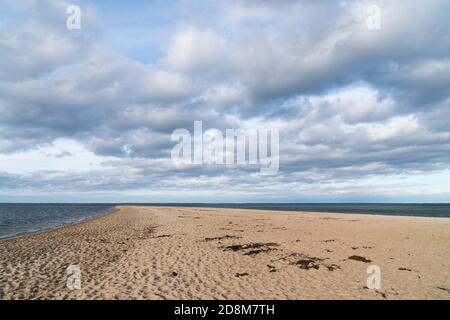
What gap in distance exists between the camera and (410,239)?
76.5 feet

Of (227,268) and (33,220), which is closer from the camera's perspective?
(227,268)

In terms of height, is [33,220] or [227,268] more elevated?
[227,268]

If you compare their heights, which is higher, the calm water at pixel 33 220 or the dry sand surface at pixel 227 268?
the dry sand surface at pixel 227 268

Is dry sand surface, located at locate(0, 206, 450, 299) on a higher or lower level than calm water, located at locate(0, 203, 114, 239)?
higher

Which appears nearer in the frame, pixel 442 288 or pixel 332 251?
pixel 442 288

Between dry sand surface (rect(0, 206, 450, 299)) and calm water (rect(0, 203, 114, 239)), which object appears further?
calm water (rect(0, 203, 114, 239))

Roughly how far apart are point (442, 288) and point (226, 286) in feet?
27.0

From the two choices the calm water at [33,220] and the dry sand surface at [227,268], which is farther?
the calm water at [33,220]
